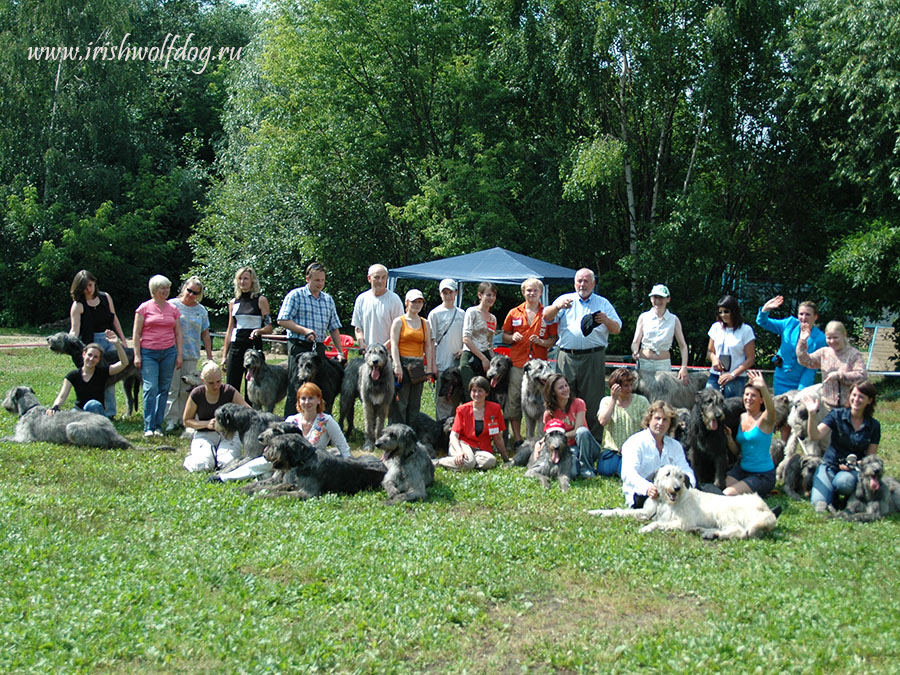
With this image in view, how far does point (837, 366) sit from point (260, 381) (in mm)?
5373

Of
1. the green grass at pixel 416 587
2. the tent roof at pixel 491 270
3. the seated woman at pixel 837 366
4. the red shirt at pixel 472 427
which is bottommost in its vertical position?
the green grass at pixel 416 587

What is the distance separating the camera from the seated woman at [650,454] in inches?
221

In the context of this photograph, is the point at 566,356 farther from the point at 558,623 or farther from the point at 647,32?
the point at 647,32

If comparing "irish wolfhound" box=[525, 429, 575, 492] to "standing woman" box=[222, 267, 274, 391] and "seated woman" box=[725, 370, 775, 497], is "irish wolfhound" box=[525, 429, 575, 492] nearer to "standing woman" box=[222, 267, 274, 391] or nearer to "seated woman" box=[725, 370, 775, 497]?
"seated woman" box=[725, 370, 775, 497]

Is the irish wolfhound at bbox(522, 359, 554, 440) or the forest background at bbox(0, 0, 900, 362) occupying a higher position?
the forest background at bbox(0, 0, 900, 362)

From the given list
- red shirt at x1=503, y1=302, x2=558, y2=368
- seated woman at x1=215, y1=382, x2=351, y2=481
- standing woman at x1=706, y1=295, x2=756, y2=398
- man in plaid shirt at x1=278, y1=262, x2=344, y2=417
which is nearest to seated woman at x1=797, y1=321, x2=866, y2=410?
standing woman at x1=706, y1=295, x2=756, y2=398

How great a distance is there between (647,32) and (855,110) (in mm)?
3959

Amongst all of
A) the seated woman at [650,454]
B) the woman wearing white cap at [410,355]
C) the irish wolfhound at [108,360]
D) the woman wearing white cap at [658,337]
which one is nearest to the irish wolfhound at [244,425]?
the woman wearing white cap at [410,355]

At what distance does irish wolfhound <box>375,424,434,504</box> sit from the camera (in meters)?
5.78

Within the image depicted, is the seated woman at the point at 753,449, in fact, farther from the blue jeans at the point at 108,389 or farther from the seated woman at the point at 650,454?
the blue jeans at the point at 108,389

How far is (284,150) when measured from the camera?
19656 millimetres

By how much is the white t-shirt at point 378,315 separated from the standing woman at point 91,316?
2.51 meters

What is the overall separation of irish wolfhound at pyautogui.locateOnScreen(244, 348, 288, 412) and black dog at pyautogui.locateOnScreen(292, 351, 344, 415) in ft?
1.74

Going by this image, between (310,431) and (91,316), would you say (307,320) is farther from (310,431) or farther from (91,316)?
(91,316)
